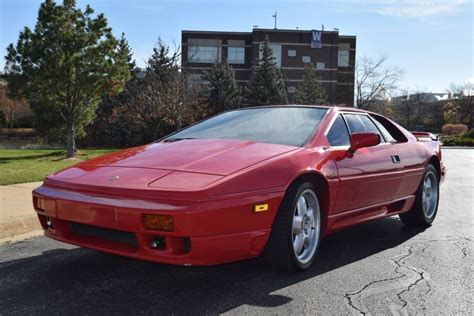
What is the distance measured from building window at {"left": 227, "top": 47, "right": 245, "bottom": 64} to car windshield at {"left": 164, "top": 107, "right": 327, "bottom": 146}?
55678mm

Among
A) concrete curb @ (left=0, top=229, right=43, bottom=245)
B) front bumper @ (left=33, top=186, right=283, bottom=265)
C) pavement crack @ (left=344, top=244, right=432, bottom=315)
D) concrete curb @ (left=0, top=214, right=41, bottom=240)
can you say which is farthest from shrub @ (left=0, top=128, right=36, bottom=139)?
pavement crack @ (left=344, top=244, right=432, bottom=315)

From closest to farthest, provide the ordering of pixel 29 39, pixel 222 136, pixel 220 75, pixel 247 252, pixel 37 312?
pixel 37 312 < pixel 247 252 < pixel 222 136 < pixel 29 39 < pixel 220 75

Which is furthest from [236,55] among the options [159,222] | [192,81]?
[159,222]

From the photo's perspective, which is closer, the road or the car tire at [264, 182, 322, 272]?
the road

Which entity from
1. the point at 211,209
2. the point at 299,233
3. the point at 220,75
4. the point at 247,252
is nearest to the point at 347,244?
the point at 299,233

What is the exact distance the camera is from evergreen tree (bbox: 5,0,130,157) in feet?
56.5

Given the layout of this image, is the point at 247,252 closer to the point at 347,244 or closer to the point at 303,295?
the point at 303,295

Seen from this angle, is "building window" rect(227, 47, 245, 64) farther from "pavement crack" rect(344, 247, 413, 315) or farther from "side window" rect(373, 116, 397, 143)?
"pavement crack" rect(344, 247, 413, 315)

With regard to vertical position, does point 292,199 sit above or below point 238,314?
above

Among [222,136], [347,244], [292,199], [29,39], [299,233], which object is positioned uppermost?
[29,39]

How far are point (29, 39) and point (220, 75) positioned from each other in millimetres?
23702

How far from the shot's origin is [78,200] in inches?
131

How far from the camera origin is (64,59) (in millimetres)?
17250

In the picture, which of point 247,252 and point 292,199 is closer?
point 247,252
